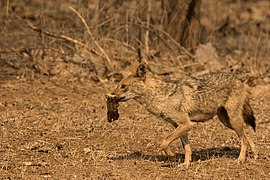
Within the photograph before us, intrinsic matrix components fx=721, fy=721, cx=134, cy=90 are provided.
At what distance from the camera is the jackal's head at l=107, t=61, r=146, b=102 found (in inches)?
334

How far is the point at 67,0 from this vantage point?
20.1 metres

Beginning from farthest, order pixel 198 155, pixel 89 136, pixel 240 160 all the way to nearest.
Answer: pixel 89 136
pixel 198 155
pixel 240 160

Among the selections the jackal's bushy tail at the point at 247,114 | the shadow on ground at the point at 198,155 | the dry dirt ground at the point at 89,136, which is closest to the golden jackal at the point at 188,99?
the jackal's bushy tail at the point at 247,114

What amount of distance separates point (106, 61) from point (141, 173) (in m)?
6.15

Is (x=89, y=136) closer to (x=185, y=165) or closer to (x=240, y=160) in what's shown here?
(x=185, y=165)

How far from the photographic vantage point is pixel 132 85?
336 inches

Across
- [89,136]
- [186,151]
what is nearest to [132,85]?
[186,151]

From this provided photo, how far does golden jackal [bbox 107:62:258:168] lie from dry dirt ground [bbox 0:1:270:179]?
17.1 inches

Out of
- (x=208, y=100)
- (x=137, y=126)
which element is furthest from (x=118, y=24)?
(x=208, y=100)

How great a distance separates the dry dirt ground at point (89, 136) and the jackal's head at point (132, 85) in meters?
0.81

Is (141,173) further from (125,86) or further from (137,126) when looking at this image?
(137,126)

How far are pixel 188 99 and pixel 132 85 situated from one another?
2.44 feet

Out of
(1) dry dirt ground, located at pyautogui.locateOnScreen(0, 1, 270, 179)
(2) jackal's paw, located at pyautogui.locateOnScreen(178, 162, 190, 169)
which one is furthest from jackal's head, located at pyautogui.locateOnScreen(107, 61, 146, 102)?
(2) jackal's paw, located at pyautogui.locateOnScreen(178, 162, 190, 169)

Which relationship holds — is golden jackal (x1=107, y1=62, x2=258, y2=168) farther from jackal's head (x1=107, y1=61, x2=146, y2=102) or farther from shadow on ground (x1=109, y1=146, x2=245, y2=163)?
shadow on ground (x1=109, y1=146, x2=245, y2=163)
